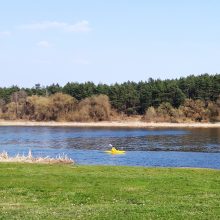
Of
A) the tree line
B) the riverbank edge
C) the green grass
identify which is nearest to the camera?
the green grass

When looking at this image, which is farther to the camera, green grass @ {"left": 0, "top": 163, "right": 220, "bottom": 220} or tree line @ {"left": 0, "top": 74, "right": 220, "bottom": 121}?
tree line @ {"left": 0, "top": 74, "right": 220, "bottom": 121}

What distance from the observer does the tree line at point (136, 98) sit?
137125mm

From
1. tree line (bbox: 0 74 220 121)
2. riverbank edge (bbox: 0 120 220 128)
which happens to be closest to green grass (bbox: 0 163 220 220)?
riverbank edge (bbox: 0 120 220 128)

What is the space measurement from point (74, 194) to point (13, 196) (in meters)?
2.39

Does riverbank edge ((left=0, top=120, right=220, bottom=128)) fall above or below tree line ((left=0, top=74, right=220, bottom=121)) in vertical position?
below

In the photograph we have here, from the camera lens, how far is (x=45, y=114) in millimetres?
150375

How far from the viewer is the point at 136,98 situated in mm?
146875

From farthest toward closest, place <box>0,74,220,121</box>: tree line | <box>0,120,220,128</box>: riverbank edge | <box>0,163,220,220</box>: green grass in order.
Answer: <box>0,74,220,121</box>: tree line → <box>0,120,220,128</box>: riverbank edge → <box>0,163,220,220</box>: green grass

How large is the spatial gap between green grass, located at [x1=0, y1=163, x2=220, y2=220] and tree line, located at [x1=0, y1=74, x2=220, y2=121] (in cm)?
11129

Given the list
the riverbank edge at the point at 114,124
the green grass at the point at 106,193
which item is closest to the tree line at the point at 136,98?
the riverbank edge at the point at 114,124

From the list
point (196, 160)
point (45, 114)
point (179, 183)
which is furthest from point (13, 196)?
point (45, 114)

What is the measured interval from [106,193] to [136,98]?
128199mm

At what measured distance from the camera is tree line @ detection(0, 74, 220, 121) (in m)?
137

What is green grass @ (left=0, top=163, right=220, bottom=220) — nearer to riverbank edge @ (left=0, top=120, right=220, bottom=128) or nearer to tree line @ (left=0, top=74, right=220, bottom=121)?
riverbank edge @ (left=0, top=120, right=220, bottom=128)
